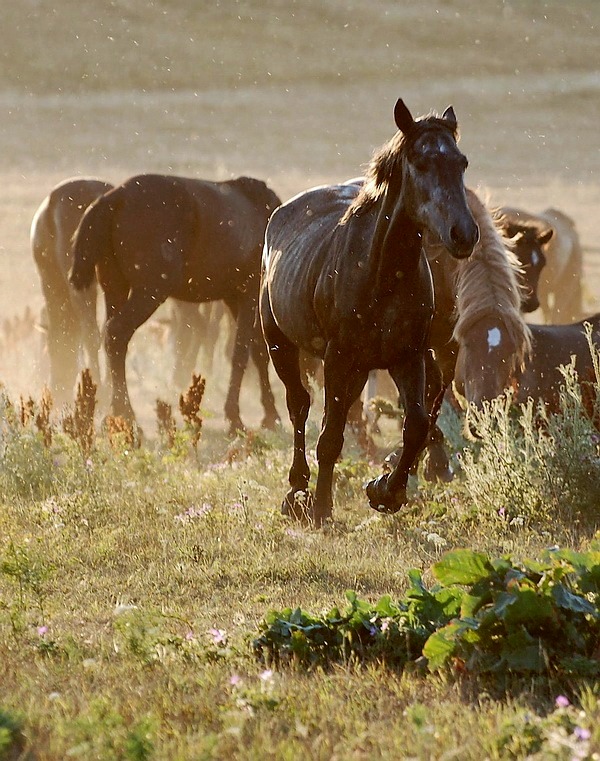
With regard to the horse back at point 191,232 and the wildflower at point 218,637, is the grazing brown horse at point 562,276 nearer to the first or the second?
the horse back at point 191,232

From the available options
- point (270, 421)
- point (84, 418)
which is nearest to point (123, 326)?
point (270, 421)

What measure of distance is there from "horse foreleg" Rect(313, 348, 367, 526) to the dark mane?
0.73 m

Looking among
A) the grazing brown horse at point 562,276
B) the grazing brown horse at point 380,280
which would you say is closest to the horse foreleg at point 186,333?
the grazing brown horse at point 562,276

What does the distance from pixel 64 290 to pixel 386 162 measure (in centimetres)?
732

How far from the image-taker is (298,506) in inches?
266

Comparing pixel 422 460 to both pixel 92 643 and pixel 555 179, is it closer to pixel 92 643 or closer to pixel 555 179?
pixel 92 643

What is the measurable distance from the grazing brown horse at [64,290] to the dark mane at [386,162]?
6248mm

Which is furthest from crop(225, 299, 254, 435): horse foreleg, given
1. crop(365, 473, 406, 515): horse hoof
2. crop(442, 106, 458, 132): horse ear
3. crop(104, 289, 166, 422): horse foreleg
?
crop(442, 106, 458, 132): horse ear

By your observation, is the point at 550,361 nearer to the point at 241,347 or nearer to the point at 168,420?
the point at 168,420

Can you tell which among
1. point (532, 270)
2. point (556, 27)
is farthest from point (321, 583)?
point (556, 27)

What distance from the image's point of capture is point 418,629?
13.9 feet

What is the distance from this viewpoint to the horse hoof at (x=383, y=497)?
235 inches

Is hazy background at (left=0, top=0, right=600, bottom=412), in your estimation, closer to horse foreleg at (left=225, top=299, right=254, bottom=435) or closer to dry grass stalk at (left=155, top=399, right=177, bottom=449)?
horse foreleg at (left=225, top=299, right=254, bottom=435)

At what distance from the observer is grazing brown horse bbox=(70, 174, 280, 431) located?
10.6 m
